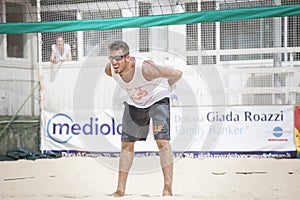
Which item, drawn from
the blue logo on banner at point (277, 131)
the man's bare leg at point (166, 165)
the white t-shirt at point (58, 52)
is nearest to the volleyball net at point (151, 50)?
the white t-shirt at point (58, 52)

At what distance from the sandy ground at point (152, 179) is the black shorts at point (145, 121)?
63 centimetres

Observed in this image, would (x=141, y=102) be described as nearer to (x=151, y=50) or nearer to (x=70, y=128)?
(x=151, y=50)

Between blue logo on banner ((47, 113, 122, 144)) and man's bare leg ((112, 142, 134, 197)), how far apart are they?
4.27 metres

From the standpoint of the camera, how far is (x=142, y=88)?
6.04 meters

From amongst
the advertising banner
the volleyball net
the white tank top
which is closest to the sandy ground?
the advertising banner

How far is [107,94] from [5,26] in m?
2.25

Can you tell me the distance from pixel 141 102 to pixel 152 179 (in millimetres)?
1805

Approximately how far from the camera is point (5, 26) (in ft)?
34.0

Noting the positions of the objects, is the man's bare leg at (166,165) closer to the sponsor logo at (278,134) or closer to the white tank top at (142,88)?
the white tank top at (142,88)

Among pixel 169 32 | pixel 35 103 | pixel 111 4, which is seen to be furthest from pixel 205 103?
pixel 35 103

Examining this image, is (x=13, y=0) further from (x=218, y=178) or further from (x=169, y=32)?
(x=218, y=178)

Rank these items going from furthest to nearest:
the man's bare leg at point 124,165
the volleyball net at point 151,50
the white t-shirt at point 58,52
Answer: the white t-shirt at point 58,52
the volleyball net at point 151,50
the man's bare leg at point 124,165

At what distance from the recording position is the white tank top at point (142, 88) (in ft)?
19.6

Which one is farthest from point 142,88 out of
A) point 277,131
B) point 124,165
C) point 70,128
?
point 70,128
